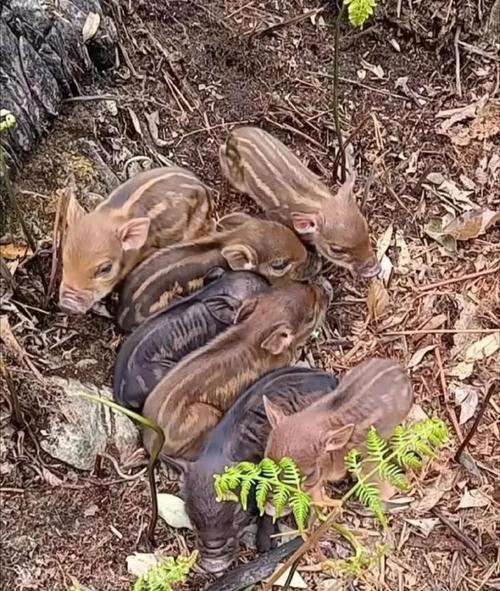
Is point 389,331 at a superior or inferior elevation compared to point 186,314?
inferior

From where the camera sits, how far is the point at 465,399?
4004 millimetres

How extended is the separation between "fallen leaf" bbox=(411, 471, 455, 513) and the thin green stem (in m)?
0.89

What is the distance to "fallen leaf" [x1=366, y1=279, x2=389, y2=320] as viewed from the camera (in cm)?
418

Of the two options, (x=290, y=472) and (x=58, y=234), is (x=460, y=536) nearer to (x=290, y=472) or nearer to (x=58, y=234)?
(x=290, y=472)

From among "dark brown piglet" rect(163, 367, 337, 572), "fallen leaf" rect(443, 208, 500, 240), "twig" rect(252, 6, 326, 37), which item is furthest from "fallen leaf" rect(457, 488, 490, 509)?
"twig" rect(252, 6, 326, 37)

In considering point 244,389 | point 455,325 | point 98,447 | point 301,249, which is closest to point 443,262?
point 455,325

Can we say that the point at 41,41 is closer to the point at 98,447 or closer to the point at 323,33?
the point at 323,33

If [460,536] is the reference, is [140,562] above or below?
above

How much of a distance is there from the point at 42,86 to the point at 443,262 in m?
1.69

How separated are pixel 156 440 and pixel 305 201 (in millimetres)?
1361

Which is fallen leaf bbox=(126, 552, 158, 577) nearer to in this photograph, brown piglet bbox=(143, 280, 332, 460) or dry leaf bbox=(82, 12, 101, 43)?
brown piglet bbox=(143, 280, 332, 460)

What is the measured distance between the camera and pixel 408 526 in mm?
3727

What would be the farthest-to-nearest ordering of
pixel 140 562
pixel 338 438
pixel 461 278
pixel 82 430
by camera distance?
1. pixel 461 278
2. pixel 82 430
3. pixel 140 562
4. pixel 338 438

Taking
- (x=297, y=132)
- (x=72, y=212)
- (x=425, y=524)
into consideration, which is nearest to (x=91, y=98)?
(x=72, y=212)
